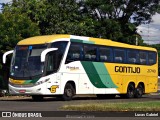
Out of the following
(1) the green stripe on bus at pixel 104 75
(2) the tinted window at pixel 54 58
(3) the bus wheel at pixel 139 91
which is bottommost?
(3) the bus wheel at pixel 139 91

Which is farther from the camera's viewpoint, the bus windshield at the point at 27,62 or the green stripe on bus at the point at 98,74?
the green stripe on bus at the point at 98,74

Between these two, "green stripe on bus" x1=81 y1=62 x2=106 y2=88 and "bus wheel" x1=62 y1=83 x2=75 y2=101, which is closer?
"bus wheel" x1=62 y1=83 x2=75 y2=101

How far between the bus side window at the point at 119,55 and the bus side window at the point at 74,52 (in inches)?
141

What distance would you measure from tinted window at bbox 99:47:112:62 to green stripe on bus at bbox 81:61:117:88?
15.5 inches

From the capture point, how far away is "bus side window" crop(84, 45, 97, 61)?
86.4 feet

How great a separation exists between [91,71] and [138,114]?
53.6ft

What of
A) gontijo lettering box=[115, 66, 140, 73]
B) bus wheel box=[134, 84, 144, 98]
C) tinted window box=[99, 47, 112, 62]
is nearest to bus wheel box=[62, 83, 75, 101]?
tinted window box=[99, 47, 112, 62]

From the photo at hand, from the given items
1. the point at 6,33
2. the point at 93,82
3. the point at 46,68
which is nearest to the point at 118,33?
the point at 6,33

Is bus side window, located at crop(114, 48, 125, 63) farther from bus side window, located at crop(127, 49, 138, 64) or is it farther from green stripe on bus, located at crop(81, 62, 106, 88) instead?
green stripe on bus, located at crop(81, 62, 106, 88)

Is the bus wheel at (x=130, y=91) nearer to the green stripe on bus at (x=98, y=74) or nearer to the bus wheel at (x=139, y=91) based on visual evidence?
the bus wheel at (x=139, y=91)

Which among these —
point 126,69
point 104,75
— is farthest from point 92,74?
point 126,69

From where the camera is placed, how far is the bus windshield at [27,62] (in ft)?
78.7

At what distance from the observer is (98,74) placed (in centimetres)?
2744

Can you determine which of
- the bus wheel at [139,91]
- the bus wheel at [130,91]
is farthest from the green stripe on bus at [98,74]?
the bus wheel at [139,91]
